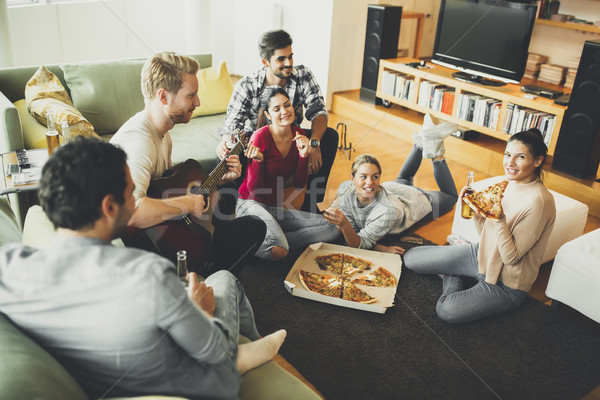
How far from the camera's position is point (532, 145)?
2.21m

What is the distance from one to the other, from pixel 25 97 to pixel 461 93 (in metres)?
3.37

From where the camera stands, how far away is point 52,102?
3041 mm

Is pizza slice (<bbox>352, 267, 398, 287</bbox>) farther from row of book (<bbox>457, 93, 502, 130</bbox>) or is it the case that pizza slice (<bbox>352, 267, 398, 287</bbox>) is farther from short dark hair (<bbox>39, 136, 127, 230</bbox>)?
row of book (<bbox>457, 93, 502, 130</bbox>)

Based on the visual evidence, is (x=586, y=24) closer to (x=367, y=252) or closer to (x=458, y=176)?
(x=458, y=176)

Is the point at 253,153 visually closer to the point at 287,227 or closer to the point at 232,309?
the point at 287,227

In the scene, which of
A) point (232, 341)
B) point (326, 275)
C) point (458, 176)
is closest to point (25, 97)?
point (326, 275)

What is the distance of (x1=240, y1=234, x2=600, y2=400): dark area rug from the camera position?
1982mm

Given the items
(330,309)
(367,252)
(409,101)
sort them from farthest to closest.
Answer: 1. (409,101)
2. (367,252)
3. (330,309)

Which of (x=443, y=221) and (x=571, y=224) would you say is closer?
(x=571, y=224)

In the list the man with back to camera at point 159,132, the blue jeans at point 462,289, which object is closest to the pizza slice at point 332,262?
the blue jeans at point 462,289

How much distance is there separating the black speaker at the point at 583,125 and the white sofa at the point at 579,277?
4.61ft

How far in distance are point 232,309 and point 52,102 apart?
2.10m

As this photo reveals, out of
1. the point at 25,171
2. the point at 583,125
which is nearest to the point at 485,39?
the point at 583,125

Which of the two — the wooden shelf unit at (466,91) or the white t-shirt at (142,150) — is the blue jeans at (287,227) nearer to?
the white t-shirt at (142,150)
